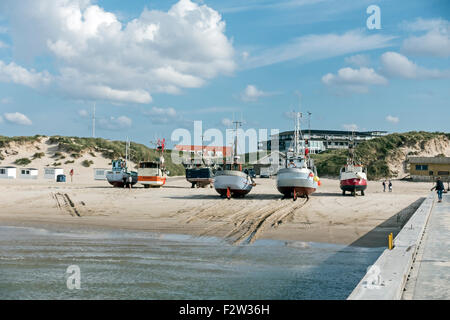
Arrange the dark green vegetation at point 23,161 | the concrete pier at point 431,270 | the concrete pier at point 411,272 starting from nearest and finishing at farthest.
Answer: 1. the concrete pier at point 411,272
2. the concrete pier at point 431,270
3. the dark green vegetation at point 23,161

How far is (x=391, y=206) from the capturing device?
27.2 meters

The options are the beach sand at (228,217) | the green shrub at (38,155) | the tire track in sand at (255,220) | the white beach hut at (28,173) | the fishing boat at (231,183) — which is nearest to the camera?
the tire track in sand at (255,220)

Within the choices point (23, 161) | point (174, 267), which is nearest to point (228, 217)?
point (174, 267)

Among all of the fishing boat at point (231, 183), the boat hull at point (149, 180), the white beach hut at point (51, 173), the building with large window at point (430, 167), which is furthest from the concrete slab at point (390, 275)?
the building with large window at point (430, 167)

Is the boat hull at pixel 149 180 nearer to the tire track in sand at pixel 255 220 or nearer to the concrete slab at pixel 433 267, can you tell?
the tire track in sand at pixel 255 220

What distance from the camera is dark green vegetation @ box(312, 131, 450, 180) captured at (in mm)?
87188

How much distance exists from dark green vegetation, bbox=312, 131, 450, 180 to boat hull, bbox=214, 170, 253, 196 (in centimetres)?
5606

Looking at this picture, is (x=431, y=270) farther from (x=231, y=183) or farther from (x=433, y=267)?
(x=231, y=183)

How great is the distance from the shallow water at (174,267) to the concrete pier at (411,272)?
3.42 ft

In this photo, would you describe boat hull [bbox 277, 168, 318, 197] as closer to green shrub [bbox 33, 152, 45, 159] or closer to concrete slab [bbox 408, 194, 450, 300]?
concrete slab [bbox 408, 194, 450, 300]

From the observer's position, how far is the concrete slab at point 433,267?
740cm

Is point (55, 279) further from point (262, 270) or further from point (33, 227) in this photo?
point (33, 227)

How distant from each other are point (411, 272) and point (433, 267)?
0.70 m

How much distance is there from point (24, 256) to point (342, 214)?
15483 mm
